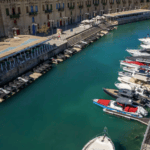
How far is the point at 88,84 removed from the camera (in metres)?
40.2

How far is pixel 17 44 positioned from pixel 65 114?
22.5 m

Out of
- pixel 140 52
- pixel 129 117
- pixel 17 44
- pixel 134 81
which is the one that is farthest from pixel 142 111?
pixel 17 44

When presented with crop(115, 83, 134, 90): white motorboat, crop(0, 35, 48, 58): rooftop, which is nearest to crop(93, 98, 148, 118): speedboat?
crop(115, 83, 134, 90): white motorboat

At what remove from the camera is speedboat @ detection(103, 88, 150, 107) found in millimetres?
31984

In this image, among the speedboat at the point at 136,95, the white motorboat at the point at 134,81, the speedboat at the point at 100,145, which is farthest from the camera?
the white motorboat at the point at 134,81

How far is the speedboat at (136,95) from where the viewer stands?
31984 millimetres

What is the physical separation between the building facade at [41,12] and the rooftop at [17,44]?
894cm

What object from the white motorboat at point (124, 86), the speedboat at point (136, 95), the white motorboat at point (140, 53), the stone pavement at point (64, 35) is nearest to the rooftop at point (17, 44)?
the stone pavement at point (64, 35)

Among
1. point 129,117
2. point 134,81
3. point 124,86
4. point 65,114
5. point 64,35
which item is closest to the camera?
point 129,117

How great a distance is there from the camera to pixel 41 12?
2603 inches

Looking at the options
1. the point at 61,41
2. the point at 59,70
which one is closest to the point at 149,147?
the point at 59,70

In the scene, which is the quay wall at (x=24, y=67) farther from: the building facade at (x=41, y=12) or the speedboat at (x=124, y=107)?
the speedboat at (x=124, y=107)

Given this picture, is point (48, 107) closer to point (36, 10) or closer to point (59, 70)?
point (59, 70)

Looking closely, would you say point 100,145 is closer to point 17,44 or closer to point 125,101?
point 125,101
